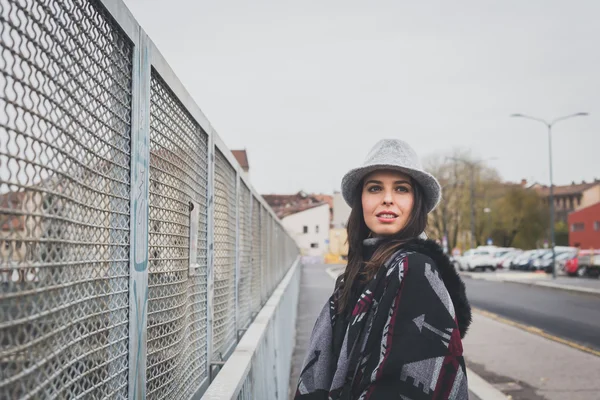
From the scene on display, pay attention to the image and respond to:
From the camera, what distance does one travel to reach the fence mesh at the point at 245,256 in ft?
18.8

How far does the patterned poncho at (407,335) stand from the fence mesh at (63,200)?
71 centimetres

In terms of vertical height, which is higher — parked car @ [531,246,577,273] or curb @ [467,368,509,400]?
parked car @ [531,246,577,273]

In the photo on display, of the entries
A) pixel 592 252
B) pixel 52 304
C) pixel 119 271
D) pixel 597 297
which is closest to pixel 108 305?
pixel 119 271

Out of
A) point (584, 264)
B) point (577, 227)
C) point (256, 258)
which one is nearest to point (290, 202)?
point (577, 227)

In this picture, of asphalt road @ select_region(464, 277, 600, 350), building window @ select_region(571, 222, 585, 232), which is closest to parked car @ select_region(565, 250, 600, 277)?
asphalt road @ select_region(464, 277, 600, 350)

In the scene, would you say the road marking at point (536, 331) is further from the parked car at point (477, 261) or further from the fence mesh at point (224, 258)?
the parked car at point (477, 261)

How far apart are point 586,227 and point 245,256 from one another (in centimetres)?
6672

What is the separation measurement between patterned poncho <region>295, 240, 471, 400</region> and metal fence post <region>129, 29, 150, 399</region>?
2.05ft

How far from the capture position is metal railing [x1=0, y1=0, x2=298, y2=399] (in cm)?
120

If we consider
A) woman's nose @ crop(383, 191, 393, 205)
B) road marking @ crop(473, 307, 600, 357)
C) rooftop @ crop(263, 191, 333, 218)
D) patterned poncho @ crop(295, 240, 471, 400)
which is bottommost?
road marking @ crop(473, 307, 600, 357)

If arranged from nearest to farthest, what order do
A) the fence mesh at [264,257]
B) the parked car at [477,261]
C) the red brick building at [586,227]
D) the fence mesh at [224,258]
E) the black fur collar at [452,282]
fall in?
the black fur collar at [452,282] → the fence mesh at [224,258] → the fence mesh at [264,257] → the parked car at [477,261] → the red brick building at [586,227]

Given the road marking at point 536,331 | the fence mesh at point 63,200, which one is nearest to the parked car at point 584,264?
the road marking at point 536,331

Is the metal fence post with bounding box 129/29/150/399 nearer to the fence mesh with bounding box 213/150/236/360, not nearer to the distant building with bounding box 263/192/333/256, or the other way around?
the fence mesh with bounding box 213/150/236/360

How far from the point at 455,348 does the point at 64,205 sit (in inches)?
47.4
